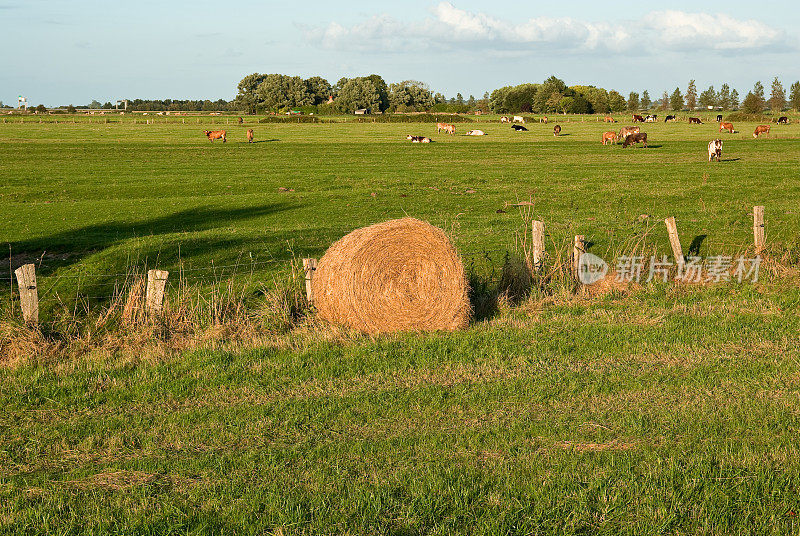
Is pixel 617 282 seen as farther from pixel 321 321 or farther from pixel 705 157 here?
pixel 705 157

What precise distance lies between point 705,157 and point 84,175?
3328 centimetres

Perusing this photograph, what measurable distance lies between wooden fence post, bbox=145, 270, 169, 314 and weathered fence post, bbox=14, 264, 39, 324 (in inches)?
53.1

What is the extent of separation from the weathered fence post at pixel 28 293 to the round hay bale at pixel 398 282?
12.2 feet

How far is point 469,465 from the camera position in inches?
239

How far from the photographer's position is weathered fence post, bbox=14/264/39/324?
9516 millimetres

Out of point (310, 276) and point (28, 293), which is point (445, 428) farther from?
point (28, 293)

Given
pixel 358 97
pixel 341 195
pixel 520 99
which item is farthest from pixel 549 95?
pixel 341 195

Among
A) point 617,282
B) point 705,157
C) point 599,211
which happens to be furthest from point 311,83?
point 617,282

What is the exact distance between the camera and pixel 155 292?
9.91 meters

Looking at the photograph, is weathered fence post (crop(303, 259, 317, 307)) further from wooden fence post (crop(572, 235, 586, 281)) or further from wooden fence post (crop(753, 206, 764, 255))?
wooden fence post (crop(753, 206, 764, 255))

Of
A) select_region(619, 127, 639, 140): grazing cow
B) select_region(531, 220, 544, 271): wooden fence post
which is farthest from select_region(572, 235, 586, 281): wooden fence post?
select_region(619, 127, 639, 140): grazing cow

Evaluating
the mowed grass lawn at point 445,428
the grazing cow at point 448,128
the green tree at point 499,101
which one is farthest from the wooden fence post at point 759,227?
the green tree at point 499,101

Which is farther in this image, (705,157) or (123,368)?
(705,157)

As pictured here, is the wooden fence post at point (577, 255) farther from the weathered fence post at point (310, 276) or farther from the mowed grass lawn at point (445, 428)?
the weathered fence post at point (310, 276)
